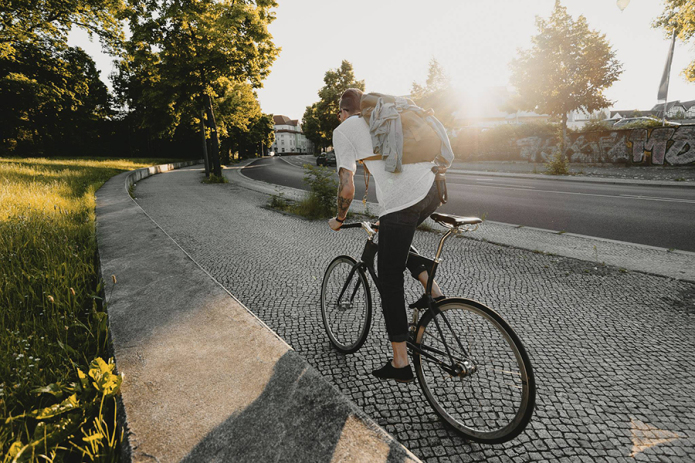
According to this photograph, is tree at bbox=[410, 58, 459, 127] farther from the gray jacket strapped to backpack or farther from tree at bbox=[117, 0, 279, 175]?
the gray jacket strapped to backpack

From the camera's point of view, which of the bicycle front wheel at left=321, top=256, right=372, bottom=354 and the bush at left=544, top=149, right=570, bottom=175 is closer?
the bicycle front wheel at left=321, top=256, right=372, bottom=354

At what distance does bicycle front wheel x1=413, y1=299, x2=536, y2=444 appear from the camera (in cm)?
178

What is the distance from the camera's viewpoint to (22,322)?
2674 millimetres

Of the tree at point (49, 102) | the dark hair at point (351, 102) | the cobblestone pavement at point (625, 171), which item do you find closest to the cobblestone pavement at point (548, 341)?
the dark hair at point (351, 102)

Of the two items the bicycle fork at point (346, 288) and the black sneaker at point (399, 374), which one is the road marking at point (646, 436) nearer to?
the black sneaker at point (399, 374)

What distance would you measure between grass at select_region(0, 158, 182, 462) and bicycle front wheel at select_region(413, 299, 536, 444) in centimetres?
167

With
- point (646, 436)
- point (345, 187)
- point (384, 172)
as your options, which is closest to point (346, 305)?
point (345, 187)

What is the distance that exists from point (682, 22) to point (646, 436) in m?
19.6

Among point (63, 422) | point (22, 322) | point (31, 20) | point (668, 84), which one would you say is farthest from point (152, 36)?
point (668, 84)

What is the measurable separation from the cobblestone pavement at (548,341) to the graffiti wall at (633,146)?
63.3ft

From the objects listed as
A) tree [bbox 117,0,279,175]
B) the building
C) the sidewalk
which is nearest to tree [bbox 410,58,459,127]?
tree [bbox 117,0,279,175]

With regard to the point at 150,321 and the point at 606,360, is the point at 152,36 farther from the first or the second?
the point at 606,360

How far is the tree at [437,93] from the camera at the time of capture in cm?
3856

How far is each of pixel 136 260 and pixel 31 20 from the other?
25798mm
